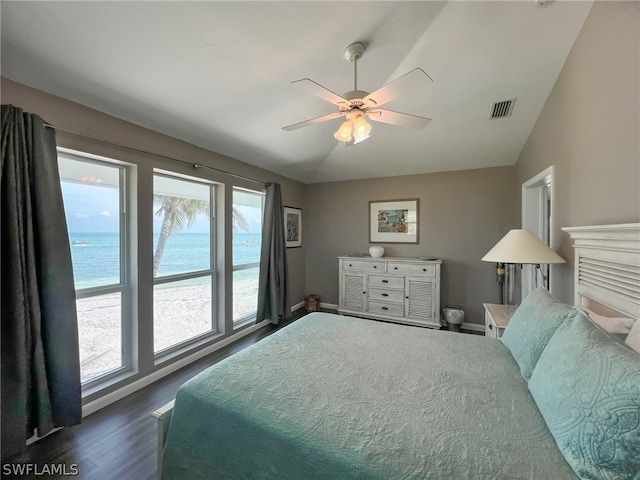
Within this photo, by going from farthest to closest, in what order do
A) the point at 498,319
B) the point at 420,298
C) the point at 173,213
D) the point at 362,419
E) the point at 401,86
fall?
the point at 420,298 → the point at 173,213 → the point at 498,319 → the point at 401,86 → the point at 362,419

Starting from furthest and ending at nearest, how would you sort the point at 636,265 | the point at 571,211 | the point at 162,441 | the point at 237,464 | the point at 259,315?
the point at 259,315
the point at 571,211
the point at 162,441
the point at 636,265
the point at 237,464

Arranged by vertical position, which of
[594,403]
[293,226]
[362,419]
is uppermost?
[293,226]

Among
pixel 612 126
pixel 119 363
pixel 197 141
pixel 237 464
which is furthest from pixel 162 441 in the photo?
pixel 612 126

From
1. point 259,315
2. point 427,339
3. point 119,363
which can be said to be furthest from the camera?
point 259,315

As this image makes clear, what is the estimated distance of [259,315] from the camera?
3639 mm

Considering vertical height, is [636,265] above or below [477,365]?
above

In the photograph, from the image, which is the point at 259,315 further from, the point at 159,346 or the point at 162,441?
the point at 162,441

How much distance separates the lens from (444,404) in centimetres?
110

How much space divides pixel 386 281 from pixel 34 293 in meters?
3.55

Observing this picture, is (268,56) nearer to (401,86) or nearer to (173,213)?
(401,86)

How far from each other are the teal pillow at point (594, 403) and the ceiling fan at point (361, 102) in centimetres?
140

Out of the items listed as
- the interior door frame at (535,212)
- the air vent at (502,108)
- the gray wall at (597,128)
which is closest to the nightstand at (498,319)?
the gray wall at (597,128)

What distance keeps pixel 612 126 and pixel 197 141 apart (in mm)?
3200

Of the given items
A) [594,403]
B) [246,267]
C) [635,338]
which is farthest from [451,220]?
[594,403]
